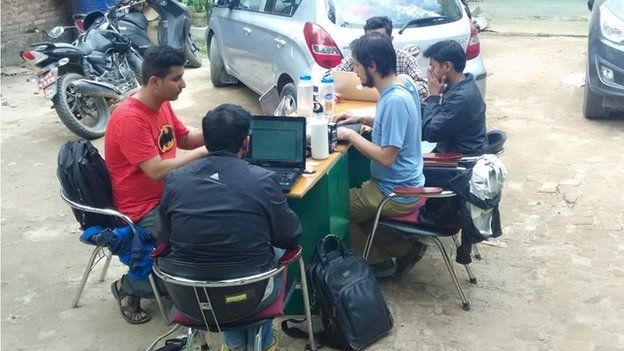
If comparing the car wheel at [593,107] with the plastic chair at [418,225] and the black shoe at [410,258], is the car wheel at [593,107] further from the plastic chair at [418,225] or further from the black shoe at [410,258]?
the plastic chair at [418,225]

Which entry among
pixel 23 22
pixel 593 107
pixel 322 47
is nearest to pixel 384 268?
pixel 322 47

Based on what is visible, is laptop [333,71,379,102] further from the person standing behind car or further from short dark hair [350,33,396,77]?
short dark hair [350,33,396,77]

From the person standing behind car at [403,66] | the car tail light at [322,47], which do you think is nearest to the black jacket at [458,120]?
the person standing behind car at [403,66]

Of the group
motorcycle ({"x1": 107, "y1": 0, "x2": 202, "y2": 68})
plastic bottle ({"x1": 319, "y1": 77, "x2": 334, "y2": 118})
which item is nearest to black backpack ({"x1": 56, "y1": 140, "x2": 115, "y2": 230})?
plastic bottle ({"x1": 319, "y1": 77, "x2": 334, "y2": 118})

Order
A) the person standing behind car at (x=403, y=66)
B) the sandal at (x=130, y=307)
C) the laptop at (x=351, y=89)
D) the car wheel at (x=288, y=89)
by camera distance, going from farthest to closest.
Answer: the car wheel at (x=288, y=89), the person standing behind car at (x=403, y=66), the laptop at (x=351, y=89), the sandal at (x=130, y=307)

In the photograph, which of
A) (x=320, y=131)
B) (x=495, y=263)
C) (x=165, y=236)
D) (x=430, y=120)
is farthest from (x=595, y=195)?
(x=165, y=236)

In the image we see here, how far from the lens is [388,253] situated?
392cm

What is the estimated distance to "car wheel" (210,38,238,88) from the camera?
7993mm

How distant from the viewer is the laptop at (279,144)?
3.31 m

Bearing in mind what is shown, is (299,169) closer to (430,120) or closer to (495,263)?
(430,120)

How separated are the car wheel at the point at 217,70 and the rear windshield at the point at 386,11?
2.78m

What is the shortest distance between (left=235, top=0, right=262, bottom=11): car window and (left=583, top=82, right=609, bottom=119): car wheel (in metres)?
3.30

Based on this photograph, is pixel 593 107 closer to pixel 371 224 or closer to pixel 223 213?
pixel 371 224

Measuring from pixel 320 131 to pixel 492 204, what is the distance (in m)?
0.93
